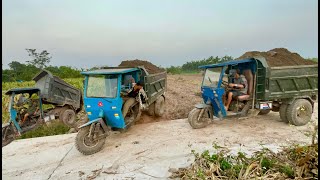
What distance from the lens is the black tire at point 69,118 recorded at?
1041 cm

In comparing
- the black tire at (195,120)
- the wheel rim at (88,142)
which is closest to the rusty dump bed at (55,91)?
the wheel rim at (88,142)

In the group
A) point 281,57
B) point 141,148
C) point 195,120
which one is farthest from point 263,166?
point 281,57

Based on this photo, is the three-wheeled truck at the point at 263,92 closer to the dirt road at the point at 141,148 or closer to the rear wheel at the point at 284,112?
the rear wheel at the point at 284,112

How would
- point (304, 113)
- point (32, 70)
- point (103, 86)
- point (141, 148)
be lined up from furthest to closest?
point (32, 70) < point (304, 113) < point (103, 86) < point (141, 148)

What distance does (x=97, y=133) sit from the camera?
5.98 meters

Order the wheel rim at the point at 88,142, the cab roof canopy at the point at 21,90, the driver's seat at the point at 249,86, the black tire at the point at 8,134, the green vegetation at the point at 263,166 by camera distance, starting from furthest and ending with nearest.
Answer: the cab roof canopy at the point at 21,90 < the black tire at the point at 8,134 < the driver's seat at the point at 249,86 < the wheel rim at the point at 88,142 < the green vegetation at the point at 263,166

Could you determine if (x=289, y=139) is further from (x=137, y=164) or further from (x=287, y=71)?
(x=137, y=164)

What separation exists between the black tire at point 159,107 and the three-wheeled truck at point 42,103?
3.77 meters

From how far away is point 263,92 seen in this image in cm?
690

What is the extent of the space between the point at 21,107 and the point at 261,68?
8.00 m

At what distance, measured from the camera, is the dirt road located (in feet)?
16.2

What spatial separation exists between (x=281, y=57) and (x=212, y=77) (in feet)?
9.36

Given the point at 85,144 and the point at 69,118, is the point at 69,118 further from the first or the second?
the point at 85,144

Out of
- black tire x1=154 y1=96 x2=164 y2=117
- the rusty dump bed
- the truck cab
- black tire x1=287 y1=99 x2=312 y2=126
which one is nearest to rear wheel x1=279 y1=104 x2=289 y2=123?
black tire x1=287 y1=99 x2=312 y2=126
